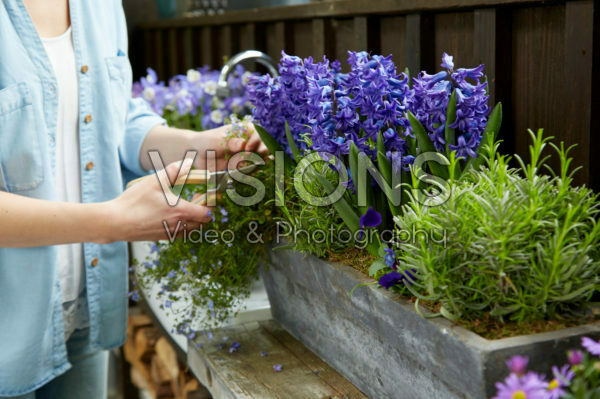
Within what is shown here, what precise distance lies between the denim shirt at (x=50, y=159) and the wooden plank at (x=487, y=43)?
0.77 metres

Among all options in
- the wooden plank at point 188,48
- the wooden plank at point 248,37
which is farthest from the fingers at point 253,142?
the wooden plank at point 188,48

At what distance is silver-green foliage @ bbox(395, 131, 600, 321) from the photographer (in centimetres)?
77

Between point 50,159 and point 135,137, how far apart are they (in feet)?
0.83

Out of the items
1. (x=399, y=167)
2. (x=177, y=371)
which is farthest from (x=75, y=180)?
(x=177, y=371)

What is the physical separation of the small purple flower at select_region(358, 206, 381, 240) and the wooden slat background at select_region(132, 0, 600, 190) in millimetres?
334

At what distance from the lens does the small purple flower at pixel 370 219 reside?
1.01m


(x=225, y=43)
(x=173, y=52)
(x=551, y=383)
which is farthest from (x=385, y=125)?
(x=173, y=52)

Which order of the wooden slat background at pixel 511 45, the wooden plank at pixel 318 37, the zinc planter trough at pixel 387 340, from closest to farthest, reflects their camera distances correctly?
1. the zinc planter trough at pixel 387 340
2. the wooden slat background at pixel 511 45
3. the wooden plank at pixel 318 37

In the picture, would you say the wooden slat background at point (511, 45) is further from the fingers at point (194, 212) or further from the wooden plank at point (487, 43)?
the fingers at point (194, 212)

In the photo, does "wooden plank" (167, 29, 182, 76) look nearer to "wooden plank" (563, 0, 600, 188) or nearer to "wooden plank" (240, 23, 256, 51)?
"wooden plank" (240, 23, 256, 51)

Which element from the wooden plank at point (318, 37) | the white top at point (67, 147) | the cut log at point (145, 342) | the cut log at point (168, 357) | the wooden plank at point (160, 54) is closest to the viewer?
the white top at point (67, 147)

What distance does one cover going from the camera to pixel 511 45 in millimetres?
1151

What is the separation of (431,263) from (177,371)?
1567 millimetres

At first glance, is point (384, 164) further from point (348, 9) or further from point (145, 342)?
point (145, 342)
